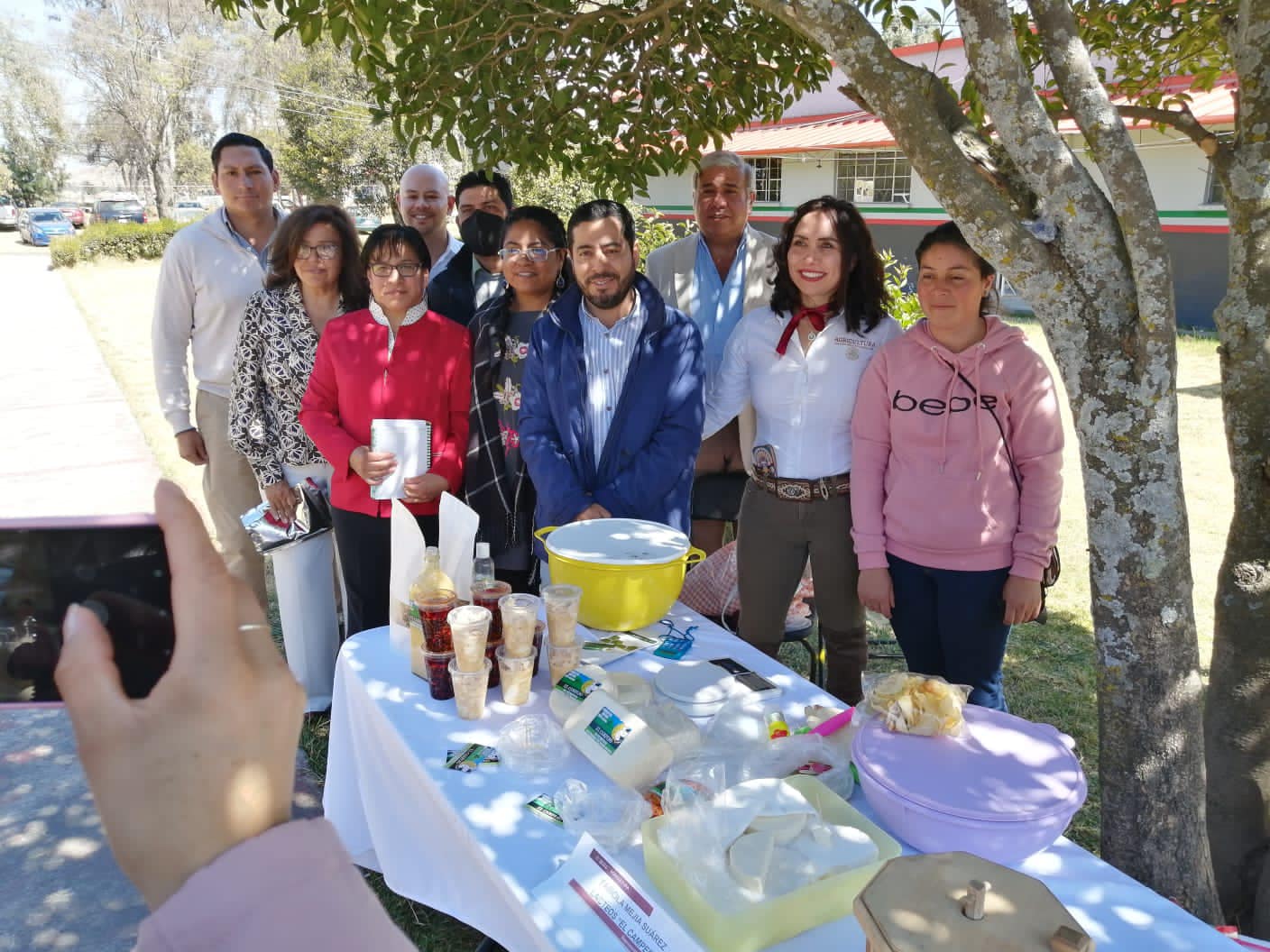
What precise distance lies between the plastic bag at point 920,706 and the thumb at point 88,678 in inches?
58.4

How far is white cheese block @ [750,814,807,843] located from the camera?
4.52 ft

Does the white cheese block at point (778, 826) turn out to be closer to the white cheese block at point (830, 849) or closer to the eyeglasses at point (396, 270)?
the white cheese block at point (830, 849)

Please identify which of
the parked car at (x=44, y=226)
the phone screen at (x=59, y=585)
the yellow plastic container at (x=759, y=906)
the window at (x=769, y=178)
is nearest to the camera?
the phone screen at (x=59, y=585)

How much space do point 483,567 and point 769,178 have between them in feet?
68.1

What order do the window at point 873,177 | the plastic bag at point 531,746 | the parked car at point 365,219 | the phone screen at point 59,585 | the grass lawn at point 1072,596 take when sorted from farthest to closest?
the parked car at point 365,219 → the window at point 873,177 → the grass lawn at point 1072,596 → the plastic bag at point 531,746 → the phone screen at point 59,585

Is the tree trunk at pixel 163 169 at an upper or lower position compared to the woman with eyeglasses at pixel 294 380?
upper

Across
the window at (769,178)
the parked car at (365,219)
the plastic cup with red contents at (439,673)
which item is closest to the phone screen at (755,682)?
the plastic cup with red contents at (439,673)

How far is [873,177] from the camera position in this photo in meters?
19.2

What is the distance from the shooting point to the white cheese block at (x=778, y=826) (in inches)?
54.3

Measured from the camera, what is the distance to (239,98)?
39969mm

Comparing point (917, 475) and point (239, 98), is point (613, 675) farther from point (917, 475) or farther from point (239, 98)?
point (239, 98)

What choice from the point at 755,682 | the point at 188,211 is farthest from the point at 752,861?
the point at 188,211

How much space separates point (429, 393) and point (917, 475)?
1.79 meters

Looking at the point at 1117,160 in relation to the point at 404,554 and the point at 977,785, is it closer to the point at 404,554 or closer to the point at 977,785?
the point at 977,785
